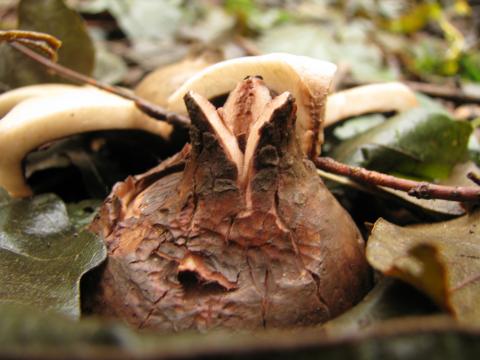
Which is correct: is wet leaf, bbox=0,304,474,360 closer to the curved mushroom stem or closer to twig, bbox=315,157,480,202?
twig, bbox=315,157,480,202

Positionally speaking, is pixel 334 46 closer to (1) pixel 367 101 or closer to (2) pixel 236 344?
(1) pixel 367 101

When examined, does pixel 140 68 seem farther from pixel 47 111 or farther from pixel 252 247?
pixel 252 247

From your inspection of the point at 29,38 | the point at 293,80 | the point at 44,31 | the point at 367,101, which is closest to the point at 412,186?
the point at 293,80

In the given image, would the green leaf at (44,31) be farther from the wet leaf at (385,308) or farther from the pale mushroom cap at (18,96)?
the wet leaf at (385,308)

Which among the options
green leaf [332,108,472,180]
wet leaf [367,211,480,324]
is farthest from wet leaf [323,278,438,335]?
green leaf [332,108,472,180]

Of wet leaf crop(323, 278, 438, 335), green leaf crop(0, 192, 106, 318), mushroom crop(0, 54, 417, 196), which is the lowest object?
wet leaf crop(323, 278, 438, 335)
